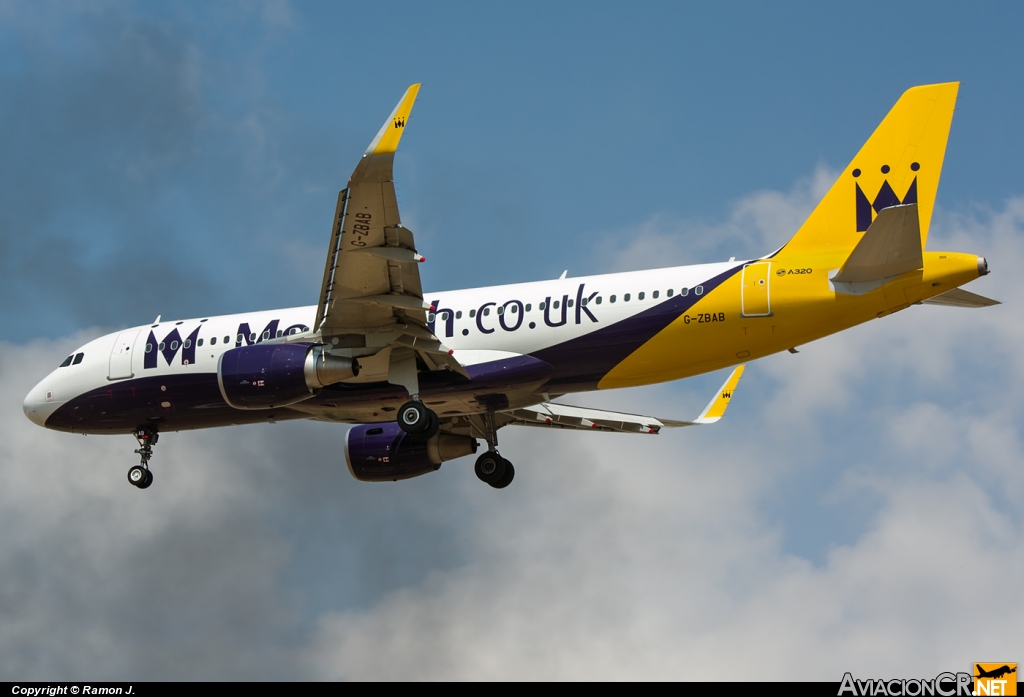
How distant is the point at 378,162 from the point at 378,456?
11549 mm

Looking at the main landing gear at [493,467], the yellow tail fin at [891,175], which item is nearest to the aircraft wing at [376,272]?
the main landing gear at [493,467]

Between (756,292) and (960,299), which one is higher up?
(756,292)

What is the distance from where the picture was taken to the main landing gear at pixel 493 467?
32469 millimetres

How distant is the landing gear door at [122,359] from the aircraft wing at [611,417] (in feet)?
33.1

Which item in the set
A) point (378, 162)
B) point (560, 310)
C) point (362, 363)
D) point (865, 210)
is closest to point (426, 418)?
point (362, 363)

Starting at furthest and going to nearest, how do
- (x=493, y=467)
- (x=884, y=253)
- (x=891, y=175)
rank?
1. (x=493, y=467)
2. (x=891, y=175)
3. (x=884, y=253)

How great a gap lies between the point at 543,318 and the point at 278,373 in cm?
594

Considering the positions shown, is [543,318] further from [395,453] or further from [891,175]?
[891,175]

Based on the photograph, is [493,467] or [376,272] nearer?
[376,272]

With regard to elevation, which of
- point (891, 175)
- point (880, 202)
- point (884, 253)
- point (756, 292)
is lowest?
point (884, 253)

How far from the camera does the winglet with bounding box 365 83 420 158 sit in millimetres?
22562

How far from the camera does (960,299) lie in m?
26.4

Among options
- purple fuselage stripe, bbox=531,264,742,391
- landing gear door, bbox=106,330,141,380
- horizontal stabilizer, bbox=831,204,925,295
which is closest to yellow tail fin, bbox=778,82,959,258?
horizontal stabilizer, bbox=831,204,925,295

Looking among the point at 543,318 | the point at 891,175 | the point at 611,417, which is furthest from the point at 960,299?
the point at 611,417
